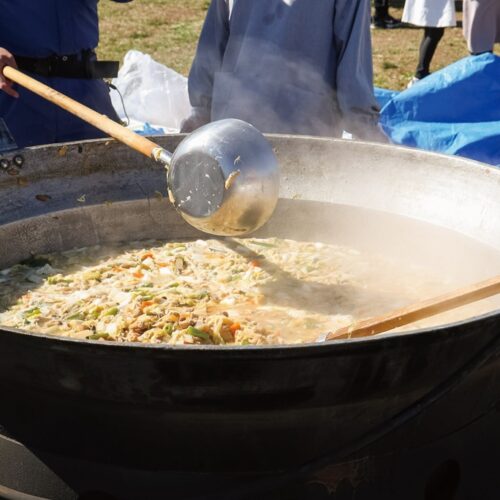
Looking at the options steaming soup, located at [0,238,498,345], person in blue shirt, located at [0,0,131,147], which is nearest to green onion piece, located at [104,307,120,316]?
steaming soup, located at [0,238,498,345]

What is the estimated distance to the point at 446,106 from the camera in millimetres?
5961

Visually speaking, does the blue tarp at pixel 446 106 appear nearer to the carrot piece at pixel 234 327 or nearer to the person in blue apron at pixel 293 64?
the person in blue apron at pixel 293 64

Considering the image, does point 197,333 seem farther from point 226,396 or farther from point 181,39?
point 181,39

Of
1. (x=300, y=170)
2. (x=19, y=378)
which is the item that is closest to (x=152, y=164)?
(x=300, y=170)

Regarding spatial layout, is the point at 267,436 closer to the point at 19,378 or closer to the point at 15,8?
the point at 19,378

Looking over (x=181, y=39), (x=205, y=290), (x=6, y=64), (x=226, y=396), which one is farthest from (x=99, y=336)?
(x=181, y=39)

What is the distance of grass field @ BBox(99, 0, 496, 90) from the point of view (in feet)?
35.4

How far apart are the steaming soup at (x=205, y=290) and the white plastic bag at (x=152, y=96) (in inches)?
117

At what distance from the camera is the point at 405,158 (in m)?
3.38

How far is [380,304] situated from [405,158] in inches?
29.3

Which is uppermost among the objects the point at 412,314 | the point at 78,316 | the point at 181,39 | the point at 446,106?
the point at 181,39

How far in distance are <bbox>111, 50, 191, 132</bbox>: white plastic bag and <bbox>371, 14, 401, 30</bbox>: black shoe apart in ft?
25.0

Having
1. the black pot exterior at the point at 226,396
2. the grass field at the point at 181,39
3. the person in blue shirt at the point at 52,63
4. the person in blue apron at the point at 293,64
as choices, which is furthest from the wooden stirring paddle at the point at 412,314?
the grass field at the point at 181,39

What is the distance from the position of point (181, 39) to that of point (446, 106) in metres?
7.33
